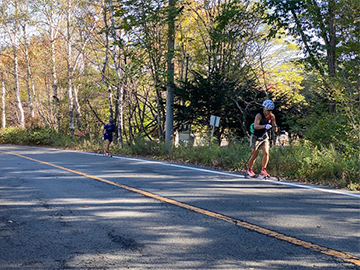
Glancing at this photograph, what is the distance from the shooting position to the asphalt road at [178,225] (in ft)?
12.2

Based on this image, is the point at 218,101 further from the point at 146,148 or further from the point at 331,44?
the point at 331,44

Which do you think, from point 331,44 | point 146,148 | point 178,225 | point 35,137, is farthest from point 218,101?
point 35,137

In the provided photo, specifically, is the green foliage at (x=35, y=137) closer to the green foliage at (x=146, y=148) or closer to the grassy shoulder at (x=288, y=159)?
the green foliage at (x=146, y=148)

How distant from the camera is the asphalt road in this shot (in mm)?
3713

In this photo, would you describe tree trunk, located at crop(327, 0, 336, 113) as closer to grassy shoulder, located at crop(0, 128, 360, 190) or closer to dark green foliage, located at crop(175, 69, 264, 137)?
grassy shoulder, located at crop(0, 128, 360, 190)

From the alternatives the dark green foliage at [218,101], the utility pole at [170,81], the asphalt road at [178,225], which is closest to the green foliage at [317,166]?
the asphalt road at [178,225]

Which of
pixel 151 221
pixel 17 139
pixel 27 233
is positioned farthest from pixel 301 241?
pixel 17 139

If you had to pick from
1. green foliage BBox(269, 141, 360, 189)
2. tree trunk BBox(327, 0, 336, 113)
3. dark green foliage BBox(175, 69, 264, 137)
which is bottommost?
green foliage BBox(269, 141, 360, 189)

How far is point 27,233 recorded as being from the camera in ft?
15.2

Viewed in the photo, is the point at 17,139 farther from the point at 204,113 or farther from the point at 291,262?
the point at 291,262

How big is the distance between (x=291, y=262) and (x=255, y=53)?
54.3 ft

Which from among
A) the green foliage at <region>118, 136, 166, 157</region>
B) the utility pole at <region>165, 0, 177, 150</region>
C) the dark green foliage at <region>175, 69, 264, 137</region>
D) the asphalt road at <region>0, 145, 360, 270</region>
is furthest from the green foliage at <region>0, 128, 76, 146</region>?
the asphalt road at <region>0, 145, 360, 270</region>

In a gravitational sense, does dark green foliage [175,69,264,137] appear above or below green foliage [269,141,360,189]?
above

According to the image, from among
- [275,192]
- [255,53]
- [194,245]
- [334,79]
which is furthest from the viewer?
[255,53]
